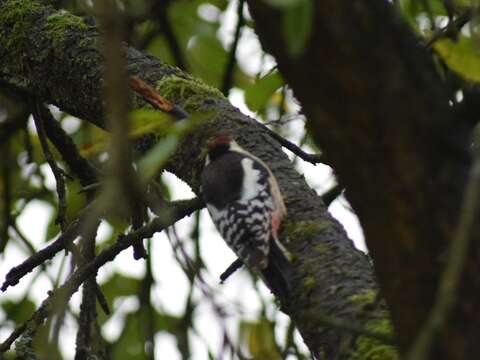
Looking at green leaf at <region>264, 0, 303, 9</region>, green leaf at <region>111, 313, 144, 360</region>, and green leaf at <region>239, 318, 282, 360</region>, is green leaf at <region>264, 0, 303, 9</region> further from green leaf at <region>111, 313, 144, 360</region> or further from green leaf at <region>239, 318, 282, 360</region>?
green leaf at <region>111, 313, 144, 360</region>

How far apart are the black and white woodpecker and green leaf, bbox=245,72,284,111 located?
6.3 inches

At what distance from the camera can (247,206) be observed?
3883mm

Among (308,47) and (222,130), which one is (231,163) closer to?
(222,130)

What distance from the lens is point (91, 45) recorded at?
360cm

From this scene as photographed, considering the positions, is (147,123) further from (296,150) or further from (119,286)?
(119,286)

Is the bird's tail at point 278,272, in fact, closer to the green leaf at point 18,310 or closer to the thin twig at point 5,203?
the thin twig at point 5,203

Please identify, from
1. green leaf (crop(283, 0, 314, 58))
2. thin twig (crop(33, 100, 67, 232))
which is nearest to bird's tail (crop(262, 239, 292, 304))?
thin twig (crop(33, 100, 67, 232))

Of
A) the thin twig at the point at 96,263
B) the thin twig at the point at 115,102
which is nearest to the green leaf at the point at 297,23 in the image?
the thin twig at the point at 115,102

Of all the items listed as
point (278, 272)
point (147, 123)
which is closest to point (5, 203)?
point (278, 272)

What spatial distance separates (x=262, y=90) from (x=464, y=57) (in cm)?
128

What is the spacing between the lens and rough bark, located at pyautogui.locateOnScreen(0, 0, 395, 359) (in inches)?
103

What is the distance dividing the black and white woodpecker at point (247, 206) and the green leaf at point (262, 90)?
0.16 m

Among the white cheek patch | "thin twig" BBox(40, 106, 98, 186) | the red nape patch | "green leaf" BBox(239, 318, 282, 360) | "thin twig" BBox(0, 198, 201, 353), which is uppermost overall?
"thin twig" BBox(40, 106, 98, 186)

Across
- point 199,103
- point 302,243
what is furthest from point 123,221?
point 302,243
